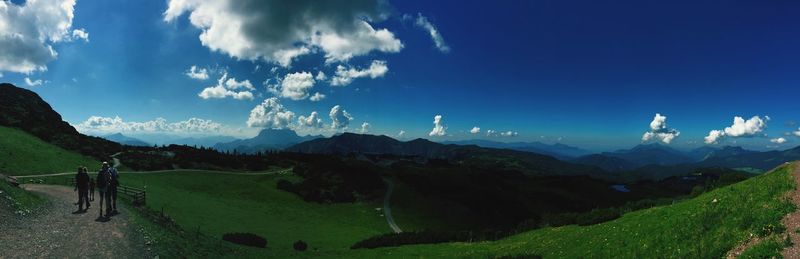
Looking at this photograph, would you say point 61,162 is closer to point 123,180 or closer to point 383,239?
point 123,180

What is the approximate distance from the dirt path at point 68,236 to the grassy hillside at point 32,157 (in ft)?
163

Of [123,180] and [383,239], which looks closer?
[383,239]

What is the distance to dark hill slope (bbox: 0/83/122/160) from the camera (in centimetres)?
10766

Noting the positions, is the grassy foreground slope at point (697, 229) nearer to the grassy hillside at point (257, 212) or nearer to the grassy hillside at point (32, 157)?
the grassy hillside at point (257, 212)

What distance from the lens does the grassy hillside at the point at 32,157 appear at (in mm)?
72562

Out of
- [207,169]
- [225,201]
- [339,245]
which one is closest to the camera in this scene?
[339,245]

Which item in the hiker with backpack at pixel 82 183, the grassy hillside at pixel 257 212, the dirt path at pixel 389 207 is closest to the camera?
the hiker with backpack at pixel 82 183

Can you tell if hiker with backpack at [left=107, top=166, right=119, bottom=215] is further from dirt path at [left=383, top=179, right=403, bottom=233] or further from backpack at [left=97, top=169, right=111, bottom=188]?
dirt path at [left=383, top=179, right=403, bottom=233]

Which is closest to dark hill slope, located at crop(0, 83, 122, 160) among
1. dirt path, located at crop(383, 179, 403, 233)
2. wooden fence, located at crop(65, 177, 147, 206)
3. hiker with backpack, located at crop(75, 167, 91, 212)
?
wooden fence, located at crop(65, 177, 147, 206)

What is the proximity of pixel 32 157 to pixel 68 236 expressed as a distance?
7315cm

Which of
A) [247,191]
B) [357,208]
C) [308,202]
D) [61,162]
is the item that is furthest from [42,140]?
[357,208]

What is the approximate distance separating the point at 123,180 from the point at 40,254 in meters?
64.4

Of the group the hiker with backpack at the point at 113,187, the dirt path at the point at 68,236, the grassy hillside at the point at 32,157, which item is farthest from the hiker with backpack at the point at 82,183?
the grassy hillside at the point at 32,157

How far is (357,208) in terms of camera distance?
350 feet
